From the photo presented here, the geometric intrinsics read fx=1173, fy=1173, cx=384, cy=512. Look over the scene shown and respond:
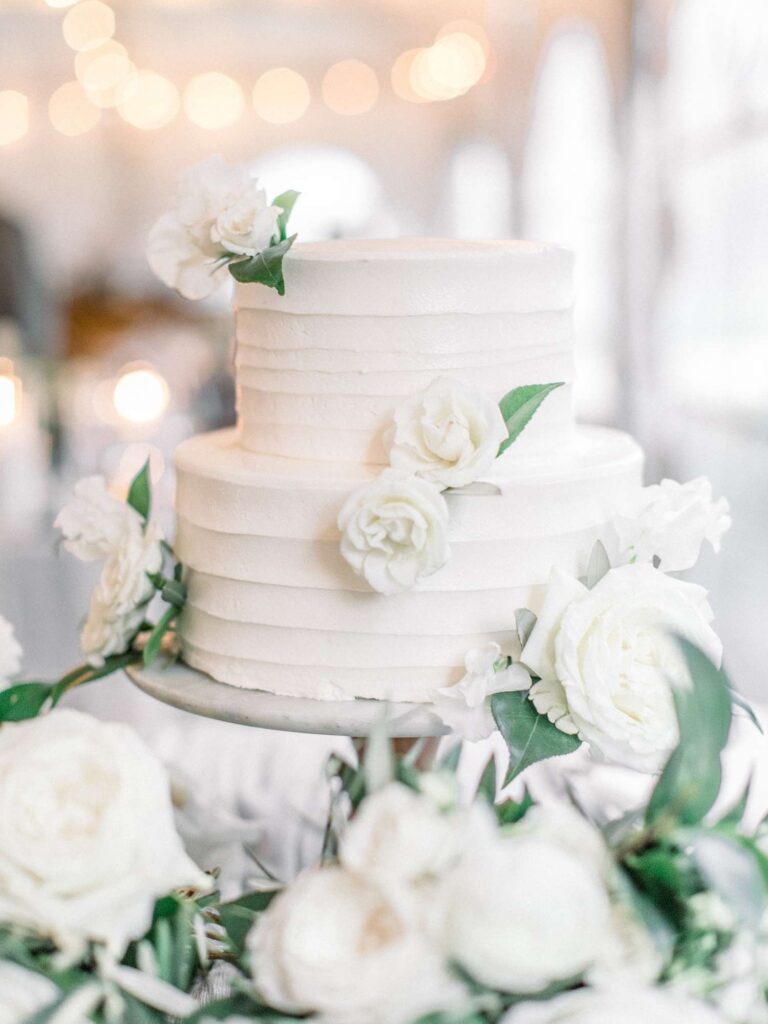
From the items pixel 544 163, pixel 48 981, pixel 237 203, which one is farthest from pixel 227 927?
pixel 544 163

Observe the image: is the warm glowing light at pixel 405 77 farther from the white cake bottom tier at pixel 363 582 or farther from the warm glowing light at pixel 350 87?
the white cake bottom tier at pixel 363 582

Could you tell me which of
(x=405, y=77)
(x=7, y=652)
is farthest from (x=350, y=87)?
(x=7, y=652)

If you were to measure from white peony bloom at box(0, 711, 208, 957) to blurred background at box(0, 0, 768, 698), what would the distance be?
3.25m

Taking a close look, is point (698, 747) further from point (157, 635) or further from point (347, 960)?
point (157, 635)

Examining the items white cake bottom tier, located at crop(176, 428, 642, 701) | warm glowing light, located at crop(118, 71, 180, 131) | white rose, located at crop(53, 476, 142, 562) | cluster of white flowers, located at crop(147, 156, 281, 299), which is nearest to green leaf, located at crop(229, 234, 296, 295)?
cluster of white flowers, located at crop(147, 156, 281, 299)

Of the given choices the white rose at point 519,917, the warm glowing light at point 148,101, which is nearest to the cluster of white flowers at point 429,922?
the white rose at point 519,917

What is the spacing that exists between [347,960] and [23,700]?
61 cm

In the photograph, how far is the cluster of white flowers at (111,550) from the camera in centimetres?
130

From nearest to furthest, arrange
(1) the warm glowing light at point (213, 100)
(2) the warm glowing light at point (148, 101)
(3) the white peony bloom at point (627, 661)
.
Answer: (3) the white peony bloom at point (627, 661), (2) the warm glowing light at point (148, 101), (1) the warm glowing light at point (213, 100)

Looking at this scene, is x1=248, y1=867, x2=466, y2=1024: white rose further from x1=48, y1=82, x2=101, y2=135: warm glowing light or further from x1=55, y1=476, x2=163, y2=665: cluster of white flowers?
x1=48, y1=82, x2=101, y2=135: warm glowing light

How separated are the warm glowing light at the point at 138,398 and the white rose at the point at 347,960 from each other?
3.83m

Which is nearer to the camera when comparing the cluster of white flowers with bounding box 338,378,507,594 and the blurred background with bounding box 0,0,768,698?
the cluster of white flowers with bounding box 338,378,507,594

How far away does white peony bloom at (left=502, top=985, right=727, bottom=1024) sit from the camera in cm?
68

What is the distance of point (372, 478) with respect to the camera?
1190 mm
